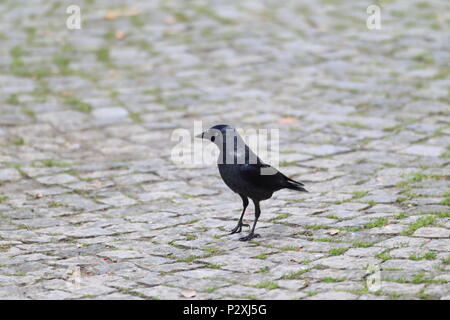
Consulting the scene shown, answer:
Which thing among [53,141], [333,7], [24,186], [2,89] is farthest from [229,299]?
[333,7]

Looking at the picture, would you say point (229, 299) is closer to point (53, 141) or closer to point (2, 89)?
point (53, 141)

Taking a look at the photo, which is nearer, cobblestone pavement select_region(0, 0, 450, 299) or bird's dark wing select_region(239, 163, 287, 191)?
cobblestone pavement select_region(0, 0, 450, 299)

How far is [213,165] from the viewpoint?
8375 mm

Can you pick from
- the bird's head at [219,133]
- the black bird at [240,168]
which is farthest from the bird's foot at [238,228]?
the bird's head at [219,133]

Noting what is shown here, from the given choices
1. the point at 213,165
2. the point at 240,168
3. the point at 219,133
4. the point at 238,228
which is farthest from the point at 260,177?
the point at 213,165

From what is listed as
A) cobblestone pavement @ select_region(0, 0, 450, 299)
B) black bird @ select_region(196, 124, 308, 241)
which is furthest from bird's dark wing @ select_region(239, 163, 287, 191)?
cobblestone pavement @ select_region(0, 0, 450, 299)

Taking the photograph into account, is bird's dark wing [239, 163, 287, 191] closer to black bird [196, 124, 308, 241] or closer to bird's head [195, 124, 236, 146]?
black bird [196, 124, 308, 241]

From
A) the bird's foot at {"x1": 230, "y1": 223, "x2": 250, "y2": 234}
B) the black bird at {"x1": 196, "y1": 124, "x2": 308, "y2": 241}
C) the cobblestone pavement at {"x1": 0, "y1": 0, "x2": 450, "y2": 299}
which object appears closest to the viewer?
the cobblestone pavement at {"x1": 0, "y1": 0, "x2": 450, "y2": 299}

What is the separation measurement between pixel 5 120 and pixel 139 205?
10.5 ft

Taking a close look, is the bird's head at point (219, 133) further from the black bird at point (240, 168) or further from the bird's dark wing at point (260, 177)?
the bird's dark wing at point (260, 177)

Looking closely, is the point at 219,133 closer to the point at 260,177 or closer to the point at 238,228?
the point at 260,177

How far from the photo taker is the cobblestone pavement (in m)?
5.50

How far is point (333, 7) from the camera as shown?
1421cm

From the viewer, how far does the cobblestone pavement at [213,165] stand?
5.50 metres
